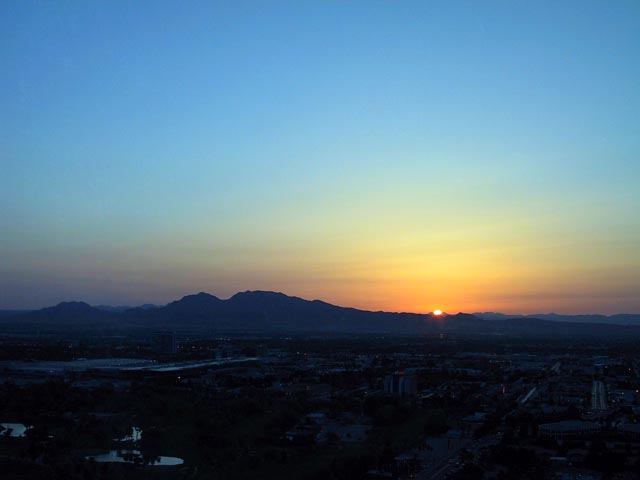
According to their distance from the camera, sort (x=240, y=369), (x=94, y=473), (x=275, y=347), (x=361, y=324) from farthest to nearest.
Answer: (x=361, y=324) < (x=275, y=347) < (x=240, y=369) < (x=94, y=473)

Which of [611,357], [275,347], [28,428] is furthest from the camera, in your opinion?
[275,347]

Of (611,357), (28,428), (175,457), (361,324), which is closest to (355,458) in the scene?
(175,457)

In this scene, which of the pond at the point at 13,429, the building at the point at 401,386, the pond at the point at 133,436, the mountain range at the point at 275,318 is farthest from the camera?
the mountain range at the point at 275,318

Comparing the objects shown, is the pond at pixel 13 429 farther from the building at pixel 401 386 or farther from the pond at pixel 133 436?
the building at pixel 401 386

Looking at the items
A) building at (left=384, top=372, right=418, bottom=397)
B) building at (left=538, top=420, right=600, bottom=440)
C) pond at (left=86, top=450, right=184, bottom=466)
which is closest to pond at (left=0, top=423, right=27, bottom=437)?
pond at (left=86, top=450, right=184, bottom=466)

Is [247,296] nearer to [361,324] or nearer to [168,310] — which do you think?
[168,310]

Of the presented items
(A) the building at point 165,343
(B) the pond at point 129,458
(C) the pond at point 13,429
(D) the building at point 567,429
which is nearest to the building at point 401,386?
(D) the building at point 567,429
